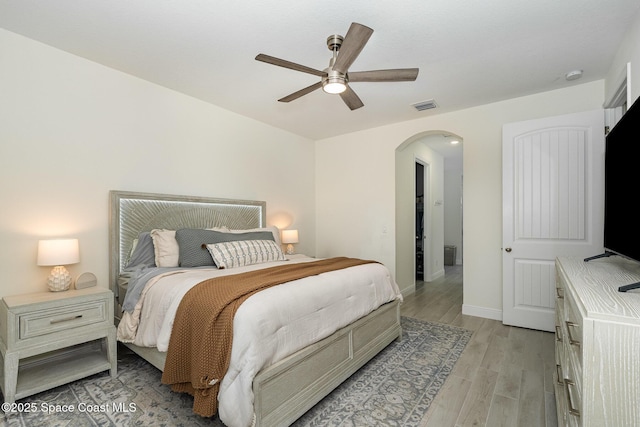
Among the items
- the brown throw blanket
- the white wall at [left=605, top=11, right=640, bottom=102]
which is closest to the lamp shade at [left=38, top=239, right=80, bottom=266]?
the brown throw blanket

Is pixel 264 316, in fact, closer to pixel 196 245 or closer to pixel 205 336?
pixel 205 336

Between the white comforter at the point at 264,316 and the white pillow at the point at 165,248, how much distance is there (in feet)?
1.35

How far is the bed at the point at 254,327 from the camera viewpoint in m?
1.56

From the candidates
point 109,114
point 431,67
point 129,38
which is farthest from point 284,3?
point 109,114

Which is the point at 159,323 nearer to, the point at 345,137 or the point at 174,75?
the point at 174,75

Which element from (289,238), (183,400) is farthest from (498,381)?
(289,238)

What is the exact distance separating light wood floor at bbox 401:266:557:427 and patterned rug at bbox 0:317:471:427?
124mm

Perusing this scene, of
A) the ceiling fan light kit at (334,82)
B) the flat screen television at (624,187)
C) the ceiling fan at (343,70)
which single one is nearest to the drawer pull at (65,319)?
the ceiling fan at (343,70)

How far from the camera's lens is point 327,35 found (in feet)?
7.38

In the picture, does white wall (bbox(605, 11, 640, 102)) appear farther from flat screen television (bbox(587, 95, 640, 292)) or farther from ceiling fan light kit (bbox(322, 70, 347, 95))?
ceiling fan light kit (bbox(322, 70, 347, 95))

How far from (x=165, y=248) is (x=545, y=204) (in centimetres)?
379

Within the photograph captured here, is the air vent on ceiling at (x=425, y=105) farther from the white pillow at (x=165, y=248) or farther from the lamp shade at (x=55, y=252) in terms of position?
the lamp shade at (x=55, y=252)

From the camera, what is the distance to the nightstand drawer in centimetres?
197

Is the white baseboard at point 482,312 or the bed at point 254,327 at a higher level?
the bed at point 254,327
